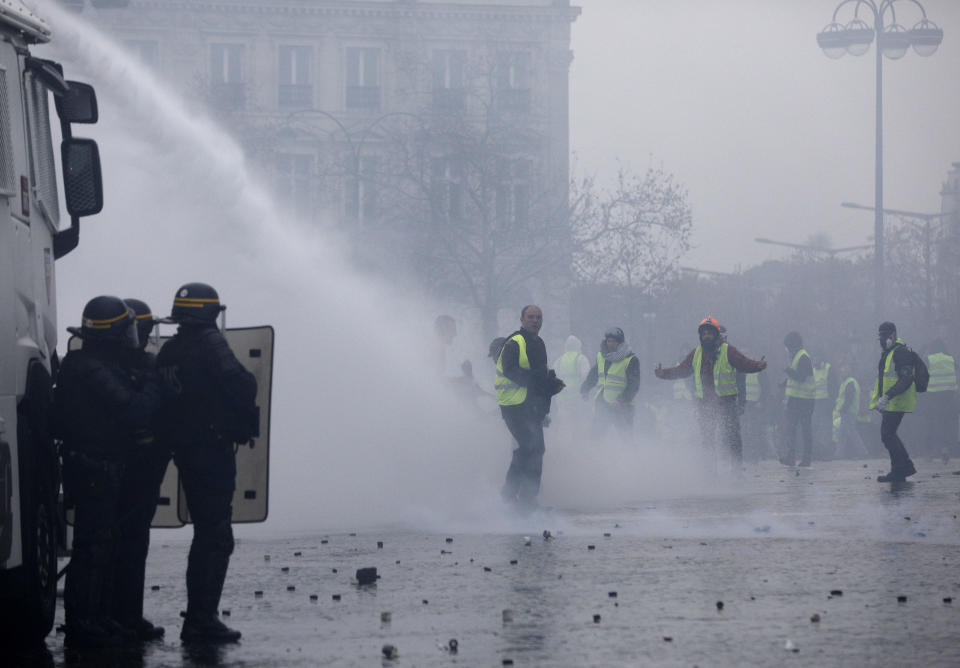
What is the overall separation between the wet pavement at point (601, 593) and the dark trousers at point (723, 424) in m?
3.86

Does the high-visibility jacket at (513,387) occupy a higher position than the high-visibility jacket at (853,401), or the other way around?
the high-visibility jacket at (513,387)

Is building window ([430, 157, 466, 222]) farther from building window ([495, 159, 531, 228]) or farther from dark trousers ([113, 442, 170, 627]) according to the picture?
dark trousers ([113, 442, 170, 627])

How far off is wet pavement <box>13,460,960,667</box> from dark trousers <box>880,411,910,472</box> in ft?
12.0

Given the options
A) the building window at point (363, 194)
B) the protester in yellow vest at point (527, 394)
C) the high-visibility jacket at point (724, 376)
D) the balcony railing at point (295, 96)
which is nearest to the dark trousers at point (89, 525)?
the protester in yellow vest at point (527, 394)

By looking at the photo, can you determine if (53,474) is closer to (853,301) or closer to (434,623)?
(434,623)

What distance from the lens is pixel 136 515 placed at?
25.2 ft

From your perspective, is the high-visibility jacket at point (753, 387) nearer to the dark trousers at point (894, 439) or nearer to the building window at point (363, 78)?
the dark trousers at point (894, 439)

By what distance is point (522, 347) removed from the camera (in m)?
13.6

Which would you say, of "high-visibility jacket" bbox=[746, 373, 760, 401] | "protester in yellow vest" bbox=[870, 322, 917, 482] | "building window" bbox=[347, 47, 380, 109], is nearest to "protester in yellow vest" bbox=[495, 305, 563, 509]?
"protester in yellow vest" bbox=[870, 322, 917, 482]

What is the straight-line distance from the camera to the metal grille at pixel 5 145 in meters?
7.35

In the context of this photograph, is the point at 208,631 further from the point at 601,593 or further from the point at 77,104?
the point at 77,104

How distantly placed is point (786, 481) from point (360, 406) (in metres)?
5.62

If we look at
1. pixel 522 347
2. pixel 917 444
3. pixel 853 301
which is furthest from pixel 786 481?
pixel 853 301

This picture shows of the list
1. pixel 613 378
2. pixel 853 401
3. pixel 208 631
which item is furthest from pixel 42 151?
pixel 853 401
